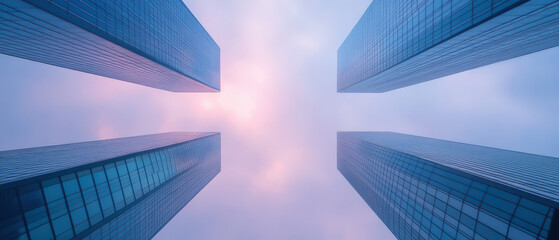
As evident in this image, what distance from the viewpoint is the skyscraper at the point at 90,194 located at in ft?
63.4

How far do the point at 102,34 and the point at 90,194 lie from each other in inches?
1007

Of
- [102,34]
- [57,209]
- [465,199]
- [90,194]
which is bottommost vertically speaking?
[465,199]

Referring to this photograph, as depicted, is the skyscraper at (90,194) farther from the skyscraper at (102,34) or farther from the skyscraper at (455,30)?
the skyscraper at (455,30)

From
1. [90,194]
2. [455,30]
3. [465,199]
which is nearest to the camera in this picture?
[465,199]

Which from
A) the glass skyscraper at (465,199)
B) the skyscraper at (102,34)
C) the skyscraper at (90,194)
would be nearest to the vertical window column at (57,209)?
the skyscraper at (90,194)

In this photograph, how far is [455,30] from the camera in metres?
31.5

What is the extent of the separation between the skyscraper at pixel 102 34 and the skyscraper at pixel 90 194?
20.2 meters

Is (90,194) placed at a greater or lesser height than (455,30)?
lesser

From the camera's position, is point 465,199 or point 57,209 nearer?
point 57,209

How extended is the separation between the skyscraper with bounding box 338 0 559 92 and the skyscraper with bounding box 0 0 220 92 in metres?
57.5

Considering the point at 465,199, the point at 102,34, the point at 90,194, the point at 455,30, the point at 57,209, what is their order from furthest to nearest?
the point at 102,34 < the point at 455,30 < the point at 90,194 < the point at 465,199 < the point at 57,209

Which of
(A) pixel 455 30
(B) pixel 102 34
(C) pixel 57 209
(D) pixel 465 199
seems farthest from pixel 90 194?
(A) pixel 455 30

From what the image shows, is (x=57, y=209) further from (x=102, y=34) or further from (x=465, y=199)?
(x=465, y=199)

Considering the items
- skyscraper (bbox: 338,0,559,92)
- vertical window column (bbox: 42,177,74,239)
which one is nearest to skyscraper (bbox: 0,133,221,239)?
vertical window column (bbox: 42,177,74,239)
